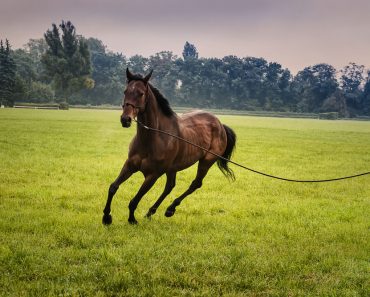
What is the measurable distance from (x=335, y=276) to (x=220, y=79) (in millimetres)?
112416

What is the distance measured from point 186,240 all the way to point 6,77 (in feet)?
254

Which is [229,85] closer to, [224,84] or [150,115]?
[224,84]

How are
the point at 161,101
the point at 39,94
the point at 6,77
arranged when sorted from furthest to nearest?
the point at 39,94, the point at 6,77, the point at 161,101

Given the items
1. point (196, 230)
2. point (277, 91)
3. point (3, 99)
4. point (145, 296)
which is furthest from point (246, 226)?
point (277, 91)

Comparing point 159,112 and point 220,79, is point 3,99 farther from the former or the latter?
point 159,112

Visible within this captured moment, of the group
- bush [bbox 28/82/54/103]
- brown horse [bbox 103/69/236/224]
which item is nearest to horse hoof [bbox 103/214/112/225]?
brown horse [bbox 103/69/236/224]

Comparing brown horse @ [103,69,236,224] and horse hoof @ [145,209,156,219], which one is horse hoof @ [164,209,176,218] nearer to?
brown horse @ [103,69,236,224]

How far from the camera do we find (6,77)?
74.5 metres

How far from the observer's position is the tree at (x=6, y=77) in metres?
73.0

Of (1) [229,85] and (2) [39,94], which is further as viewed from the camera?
(1) [229,85]

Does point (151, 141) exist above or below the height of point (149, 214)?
above

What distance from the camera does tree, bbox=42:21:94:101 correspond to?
282 feet

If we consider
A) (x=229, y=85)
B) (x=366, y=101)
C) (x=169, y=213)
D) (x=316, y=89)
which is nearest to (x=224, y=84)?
(x=229, y=85)

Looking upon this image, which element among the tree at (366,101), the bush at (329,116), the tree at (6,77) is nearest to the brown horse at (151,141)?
the tree at (6,77)
